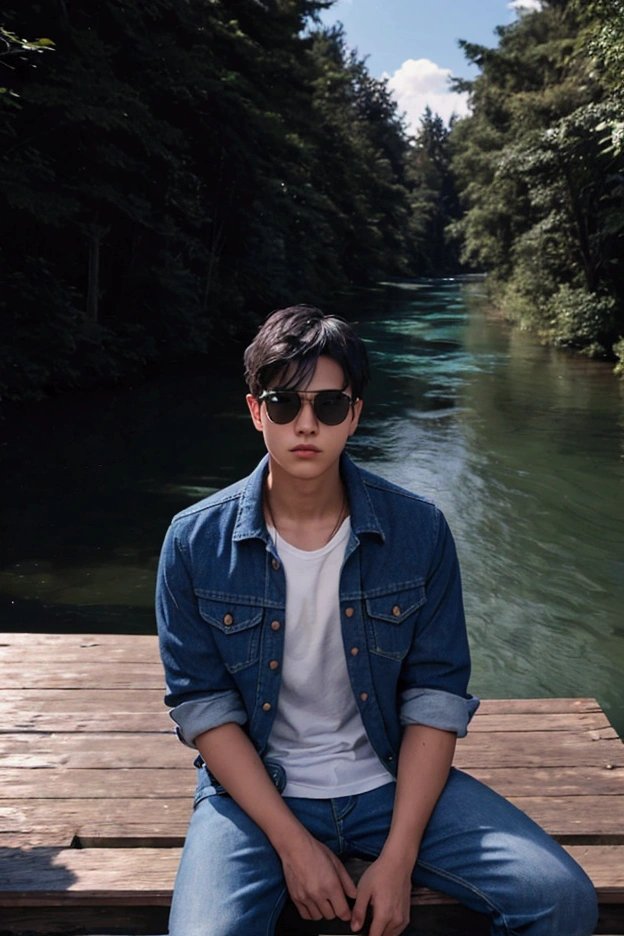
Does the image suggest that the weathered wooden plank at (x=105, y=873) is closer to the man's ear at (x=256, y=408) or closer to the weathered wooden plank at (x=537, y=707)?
the weathered wooden plank at (x=537, y=707)

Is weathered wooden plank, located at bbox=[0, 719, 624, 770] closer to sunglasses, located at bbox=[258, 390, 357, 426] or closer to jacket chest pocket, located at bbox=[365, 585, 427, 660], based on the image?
jacket chest pocket, located at bbox=[365, 585, 427, 660]

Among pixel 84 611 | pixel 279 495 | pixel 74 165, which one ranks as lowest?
pixel 84 611

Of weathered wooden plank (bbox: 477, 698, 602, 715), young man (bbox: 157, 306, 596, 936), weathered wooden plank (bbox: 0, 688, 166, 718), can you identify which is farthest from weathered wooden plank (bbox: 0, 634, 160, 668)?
young man (bbox: 157, 306, 596, 936)

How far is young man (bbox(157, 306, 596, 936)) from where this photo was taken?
1.85m

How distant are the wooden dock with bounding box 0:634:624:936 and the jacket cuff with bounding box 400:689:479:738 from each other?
325 mm

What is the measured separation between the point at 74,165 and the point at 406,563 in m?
13.1

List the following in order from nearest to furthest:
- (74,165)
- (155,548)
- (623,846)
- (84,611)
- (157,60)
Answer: (623,846), (84,611), (155,548), (74,165), (157,60)

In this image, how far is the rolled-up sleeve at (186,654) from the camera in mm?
1913

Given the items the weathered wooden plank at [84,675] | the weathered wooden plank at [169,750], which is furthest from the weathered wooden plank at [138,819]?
the weathered wooden plank at [84,675]

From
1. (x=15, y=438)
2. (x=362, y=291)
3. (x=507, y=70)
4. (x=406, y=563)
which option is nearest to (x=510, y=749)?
(x=406, y=563)

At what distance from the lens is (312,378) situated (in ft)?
6.22

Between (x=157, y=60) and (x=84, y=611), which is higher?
(x=157, y=60)

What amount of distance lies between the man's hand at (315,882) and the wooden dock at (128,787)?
0.08 m

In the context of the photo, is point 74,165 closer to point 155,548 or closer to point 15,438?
point 15,438
